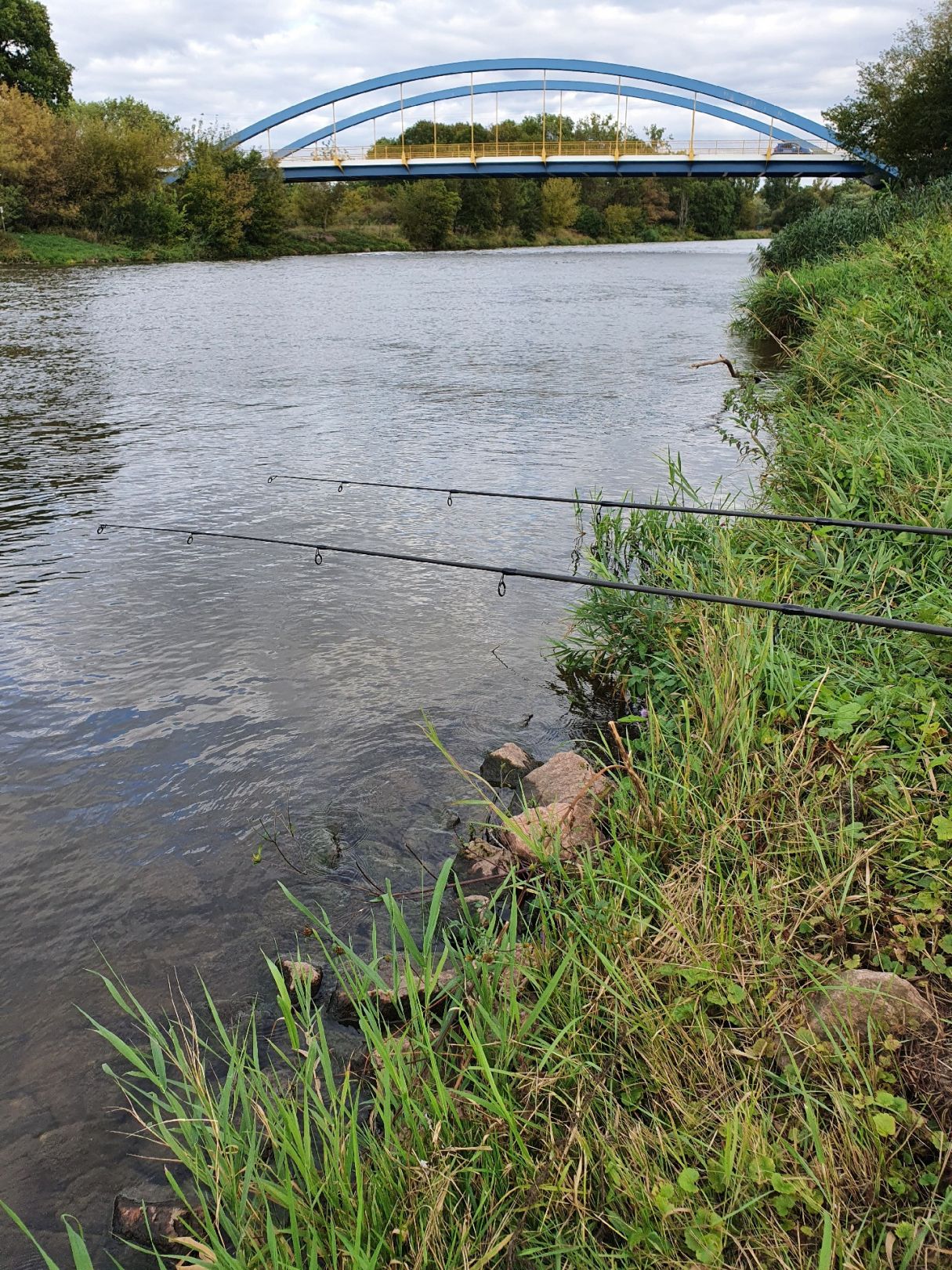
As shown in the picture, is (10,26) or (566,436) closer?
(566,436)

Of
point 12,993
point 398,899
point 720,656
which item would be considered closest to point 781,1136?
point 398,899

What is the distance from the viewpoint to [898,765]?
3102 millimetres

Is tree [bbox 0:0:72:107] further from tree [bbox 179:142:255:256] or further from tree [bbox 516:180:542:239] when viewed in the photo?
tree [bbox 516:180:542:239]

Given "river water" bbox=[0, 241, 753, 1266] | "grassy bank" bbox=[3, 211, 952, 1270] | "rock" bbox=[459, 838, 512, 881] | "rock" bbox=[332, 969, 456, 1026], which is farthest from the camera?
"rock" bbox=[459, 838, 512, 881]

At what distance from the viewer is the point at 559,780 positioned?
392cm

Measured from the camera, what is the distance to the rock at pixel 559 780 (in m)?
3.80

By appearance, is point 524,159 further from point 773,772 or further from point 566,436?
point 773,772

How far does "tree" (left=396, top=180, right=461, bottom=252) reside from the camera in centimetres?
6344

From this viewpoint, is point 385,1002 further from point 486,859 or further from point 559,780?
point 559,780

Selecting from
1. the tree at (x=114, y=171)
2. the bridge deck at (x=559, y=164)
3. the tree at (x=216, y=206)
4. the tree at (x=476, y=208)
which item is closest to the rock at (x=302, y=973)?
the tree at (x=114, y=171)

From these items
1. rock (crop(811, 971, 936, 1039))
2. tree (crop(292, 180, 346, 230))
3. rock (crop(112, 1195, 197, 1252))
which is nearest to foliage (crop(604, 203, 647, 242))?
tree (crop(292, 180, 346, 230))

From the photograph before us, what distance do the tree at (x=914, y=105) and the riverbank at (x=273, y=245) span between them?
27729 millimetres

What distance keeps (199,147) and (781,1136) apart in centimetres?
6232

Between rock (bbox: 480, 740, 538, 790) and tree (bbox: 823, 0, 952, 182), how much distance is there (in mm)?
28883
